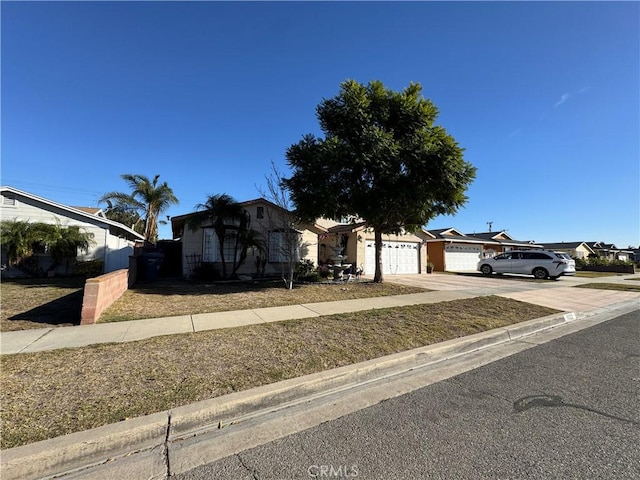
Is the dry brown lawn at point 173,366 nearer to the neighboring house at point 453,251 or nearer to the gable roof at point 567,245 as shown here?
the neighboring house at point 453,251

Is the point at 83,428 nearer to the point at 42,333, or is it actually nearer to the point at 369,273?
the point at 42,333

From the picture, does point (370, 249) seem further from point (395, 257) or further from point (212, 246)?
point (212, 246)

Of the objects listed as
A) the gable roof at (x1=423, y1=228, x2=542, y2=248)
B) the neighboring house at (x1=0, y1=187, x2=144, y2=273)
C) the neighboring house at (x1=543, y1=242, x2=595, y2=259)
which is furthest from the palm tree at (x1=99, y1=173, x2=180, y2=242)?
the neighboring house at (x1=543, y1=242, x2=595, y2=259)

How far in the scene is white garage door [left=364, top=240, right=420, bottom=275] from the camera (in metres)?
21.1

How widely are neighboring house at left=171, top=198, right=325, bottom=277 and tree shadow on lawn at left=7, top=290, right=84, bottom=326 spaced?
21.5ft

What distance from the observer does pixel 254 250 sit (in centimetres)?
1616

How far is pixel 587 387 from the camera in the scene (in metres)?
4.16

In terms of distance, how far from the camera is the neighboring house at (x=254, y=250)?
51.1 ft

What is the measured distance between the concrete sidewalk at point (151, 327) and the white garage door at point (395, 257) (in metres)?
11.7

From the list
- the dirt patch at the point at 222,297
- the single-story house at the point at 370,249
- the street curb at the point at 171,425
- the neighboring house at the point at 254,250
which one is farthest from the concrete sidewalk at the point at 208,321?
the single-story house at the point at 370,249

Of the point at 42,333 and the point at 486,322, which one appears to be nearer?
the point at 42,333

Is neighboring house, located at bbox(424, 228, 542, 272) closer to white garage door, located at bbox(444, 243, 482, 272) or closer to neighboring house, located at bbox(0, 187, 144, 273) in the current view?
white garage door, located at bbox(444, 243, 482, 272)

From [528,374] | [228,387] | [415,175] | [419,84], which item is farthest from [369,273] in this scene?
[228,387]

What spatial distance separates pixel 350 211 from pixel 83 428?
11.6 meters
